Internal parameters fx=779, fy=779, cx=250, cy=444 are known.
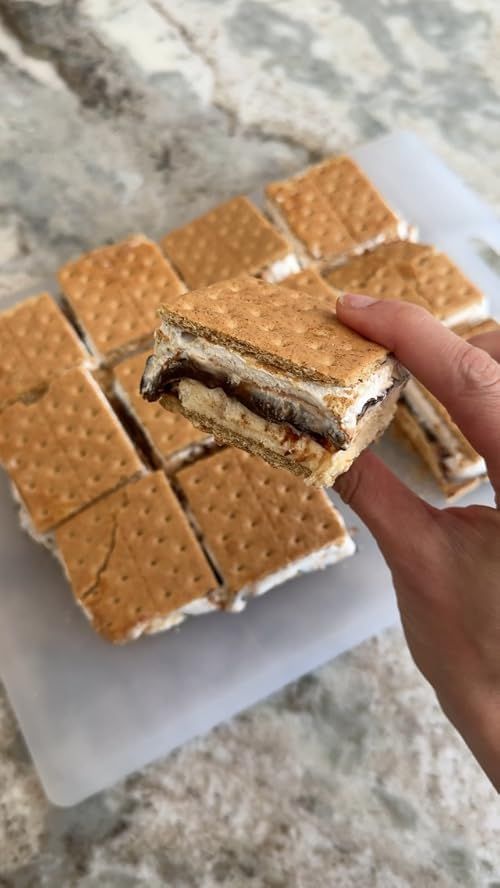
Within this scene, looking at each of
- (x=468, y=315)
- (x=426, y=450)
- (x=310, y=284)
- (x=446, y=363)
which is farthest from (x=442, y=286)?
(x=446, y=363)

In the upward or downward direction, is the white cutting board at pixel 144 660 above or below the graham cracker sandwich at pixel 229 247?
below

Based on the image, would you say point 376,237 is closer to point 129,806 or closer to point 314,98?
point 314,98

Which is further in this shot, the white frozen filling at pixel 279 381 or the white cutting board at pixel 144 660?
the white cutting board at pixel 144 660

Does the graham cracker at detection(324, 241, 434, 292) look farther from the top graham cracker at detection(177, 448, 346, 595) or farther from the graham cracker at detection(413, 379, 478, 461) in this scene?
the top graham cracker at detection(177, 448, 346, 595)

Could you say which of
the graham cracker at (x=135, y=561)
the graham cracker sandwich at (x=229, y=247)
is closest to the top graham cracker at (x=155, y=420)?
the graham cracker at (x=135, y=561)

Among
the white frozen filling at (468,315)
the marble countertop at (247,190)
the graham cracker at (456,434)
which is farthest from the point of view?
the white frozen filling at (468,315)

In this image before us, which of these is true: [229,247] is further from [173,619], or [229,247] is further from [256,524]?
[173,619]

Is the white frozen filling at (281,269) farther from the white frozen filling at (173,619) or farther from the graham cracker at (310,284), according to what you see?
the white frozen filling at (173,619)

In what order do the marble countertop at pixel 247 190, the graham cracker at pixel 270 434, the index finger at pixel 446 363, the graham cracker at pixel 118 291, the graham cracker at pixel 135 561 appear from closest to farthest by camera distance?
the index finger at pixel 446 363
the graham cracker at pixel 270 434
the marble countertop at pixel 247 190
the graham cracker at pixel 135 561
the graham cracker at pixel 118 291

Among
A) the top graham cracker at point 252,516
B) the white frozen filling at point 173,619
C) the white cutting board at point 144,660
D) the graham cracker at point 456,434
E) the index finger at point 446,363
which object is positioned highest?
the index finger at point 446,363
